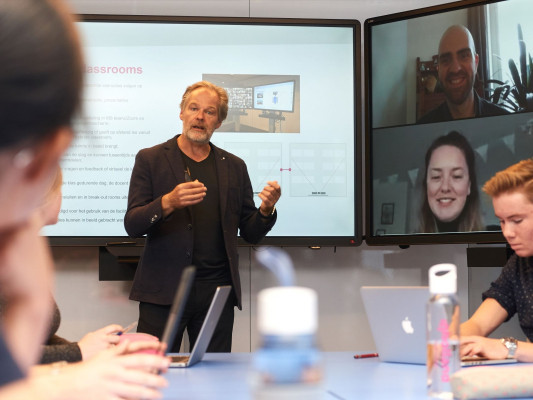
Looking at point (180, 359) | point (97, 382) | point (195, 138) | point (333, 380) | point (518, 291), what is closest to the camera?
point (97, 382)


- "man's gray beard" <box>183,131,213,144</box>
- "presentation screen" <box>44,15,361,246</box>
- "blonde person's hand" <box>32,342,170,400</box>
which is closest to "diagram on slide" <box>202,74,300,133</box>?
"presentation screen" <box>44,15,361,246</box>

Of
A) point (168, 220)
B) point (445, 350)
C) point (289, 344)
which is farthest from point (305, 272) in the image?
point (289, 344)

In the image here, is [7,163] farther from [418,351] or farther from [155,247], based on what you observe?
[155,247]

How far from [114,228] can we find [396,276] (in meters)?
→ 1.73

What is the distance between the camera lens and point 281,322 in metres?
0.56

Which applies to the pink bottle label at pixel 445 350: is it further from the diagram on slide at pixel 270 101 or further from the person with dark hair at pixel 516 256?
the diagram on slide at pixel 270 101

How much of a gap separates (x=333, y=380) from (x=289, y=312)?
4.24 feet

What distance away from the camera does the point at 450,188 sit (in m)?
3.84

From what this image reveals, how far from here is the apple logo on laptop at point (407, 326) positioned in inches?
76.9

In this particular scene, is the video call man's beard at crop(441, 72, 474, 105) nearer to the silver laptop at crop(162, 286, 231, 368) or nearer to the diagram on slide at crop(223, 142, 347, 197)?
the diagram on slide at crop(223, 142, 347, 197)

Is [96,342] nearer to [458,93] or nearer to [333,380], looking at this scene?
[333,380]

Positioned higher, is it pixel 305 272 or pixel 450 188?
pixel 450 188

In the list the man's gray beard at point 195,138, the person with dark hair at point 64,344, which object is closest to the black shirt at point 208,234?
the man's gray beard at point 195,138

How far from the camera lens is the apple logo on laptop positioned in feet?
6.41
